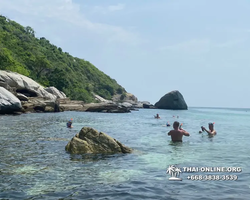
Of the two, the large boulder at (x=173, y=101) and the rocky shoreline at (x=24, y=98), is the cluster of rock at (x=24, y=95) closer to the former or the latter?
the rocky shoreline at (x=24, y=98)

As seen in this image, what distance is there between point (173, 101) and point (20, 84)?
73.3 meters

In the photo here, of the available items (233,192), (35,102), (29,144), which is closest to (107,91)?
(35,102)

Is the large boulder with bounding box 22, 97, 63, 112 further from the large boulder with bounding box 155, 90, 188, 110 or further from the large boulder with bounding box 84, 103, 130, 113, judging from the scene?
the large boulder with bounding box 155, 90, 188, 110

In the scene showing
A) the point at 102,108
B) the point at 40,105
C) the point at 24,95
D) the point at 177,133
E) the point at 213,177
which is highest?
the point at 24,95

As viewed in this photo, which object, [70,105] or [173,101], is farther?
[173,101]

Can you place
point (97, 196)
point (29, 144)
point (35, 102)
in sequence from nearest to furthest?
point (97, 196)
point (29, 144)
point (35, 102)

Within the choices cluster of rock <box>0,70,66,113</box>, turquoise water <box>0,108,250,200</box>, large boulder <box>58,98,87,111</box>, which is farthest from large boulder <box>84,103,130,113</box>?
turquoise water <box>0,108,250,200</box>

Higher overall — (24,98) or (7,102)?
(24,98)

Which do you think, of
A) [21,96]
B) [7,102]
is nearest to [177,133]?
[7,102]

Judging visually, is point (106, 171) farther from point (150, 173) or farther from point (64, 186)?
point (64, 186)

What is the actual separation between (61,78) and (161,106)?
4752 centimetres

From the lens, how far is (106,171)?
10.4m

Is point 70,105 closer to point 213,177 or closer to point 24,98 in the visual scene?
point 24,98

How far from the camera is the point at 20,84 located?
49500 mm
